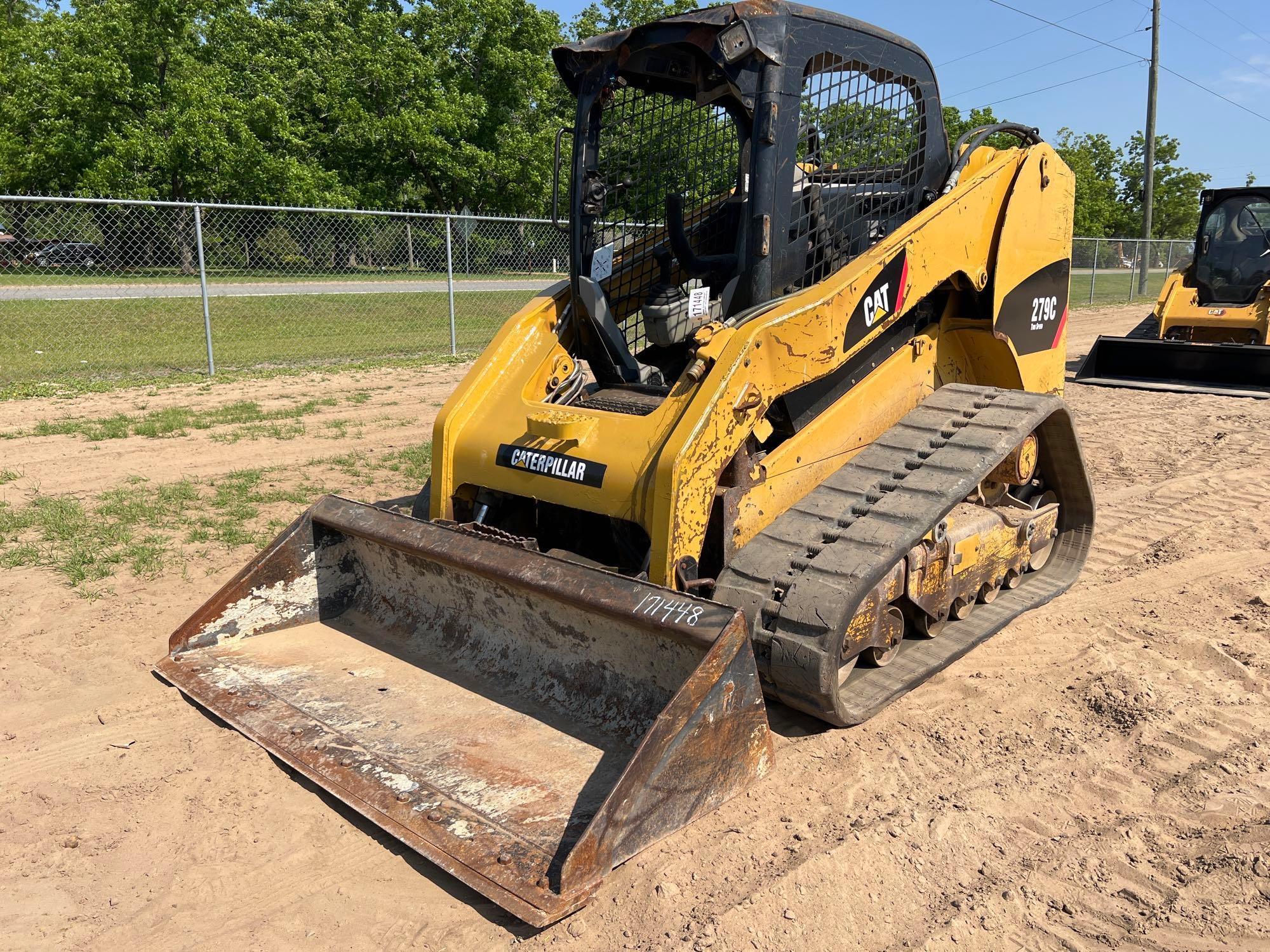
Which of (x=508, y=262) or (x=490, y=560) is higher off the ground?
(x=508, y=262)

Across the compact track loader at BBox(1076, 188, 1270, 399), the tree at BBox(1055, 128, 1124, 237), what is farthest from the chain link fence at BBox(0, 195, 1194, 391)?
the tree at BBox(1055, 128, 1124, 237)

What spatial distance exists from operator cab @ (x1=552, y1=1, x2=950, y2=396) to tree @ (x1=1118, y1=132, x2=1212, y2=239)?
139ft

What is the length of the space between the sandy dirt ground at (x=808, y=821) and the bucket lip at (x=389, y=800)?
0.29 ft

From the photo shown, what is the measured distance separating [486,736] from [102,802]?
1181mm

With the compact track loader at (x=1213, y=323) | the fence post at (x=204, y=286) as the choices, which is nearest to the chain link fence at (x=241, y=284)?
the fence post at (x=204, y=286)

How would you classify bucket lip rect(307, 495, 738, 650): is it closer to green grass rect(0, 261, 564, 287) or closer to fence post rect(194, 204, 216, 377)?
fence post rect(194, 204, 216, 377)

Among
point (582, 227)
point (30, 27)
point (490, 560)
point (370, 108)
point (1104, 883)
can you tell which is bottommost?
point (1104, 883)

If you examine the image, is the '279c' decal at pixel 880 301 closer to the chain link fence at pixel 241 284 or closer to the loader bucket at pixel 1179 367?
the loader bucket at pixel 1179 367

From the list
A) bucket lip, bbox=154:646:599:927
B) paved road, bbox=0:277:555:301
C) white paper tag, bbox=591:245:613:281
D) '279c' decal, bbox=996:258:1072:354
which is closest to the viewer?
bucket lip, bbox=154:646:599:927

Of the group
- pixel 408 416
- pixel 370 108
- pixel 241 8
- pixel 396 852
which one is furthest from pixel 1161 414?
pixel 241 8

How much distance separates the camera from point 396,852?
2.81 meters

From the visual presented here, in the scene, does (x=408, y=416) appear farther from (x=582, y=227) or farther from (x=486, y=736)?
(x=486, y=736)

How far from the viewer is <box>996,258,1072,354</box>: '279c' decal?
185 inches

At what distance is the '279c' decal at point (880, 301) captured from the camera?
12.4ft
